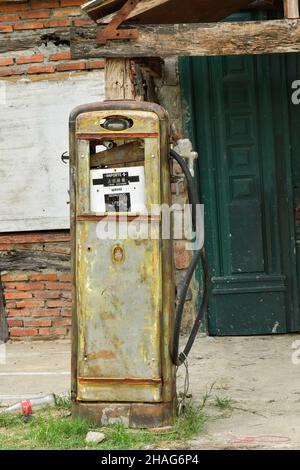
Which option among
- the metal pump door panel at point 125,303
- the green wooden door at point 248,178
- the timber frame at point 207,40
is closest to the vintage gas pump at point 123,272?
the metal pump door panel at point 125,303

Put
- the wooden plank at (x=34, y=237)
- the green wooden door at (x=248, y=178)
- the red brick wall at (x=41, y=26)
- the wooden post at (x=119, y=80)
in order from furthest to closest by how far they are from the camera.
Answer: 1. the wooden plank at (x=34, y=237)
2. the red brick wall at (x=41, y=26)
3. the green wooden door at (x=248, y=178)
4. the wooden post at (x=119, y=80)

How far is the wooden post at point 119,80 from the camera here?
621 centimetres

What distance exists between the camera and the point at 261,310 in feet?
26.9

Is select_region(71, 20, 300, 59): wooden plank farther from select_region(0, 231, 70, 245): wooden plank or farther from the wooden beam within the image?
select_region(0, 231, 70, 245): wooden plank

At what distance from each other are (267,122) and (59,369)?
2947 mm

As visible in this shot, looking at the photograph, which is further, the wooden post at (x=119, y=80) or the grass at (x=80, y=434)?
the wooden post at (x=119, y=80)

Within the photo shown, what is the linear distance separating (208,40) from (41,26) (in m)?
2.77

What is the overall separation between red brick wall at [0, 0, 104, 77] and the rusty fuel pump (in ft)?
10.6

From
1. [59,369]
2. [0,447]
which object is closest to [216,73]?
[59,369]

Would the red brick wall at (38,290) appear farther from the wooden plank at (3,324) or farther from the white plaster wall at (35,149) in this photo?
the white plaster wall at (35,149)


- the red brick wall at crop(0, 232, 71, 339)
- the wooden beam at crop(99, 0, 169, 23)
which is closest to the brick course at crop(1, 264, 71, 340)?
the red brick wall at crop(0, 232, 71, 339)

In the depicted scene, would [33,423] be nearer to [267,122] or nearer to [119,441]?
[119,441]

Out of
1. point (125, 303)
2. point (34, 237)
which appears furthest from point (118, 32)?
point (34, 237)

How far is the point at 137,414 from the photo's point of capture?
5434 millimetres
